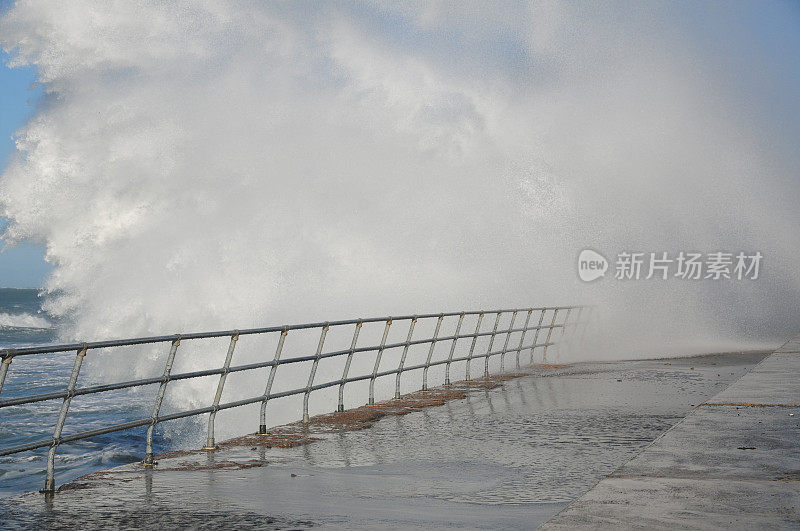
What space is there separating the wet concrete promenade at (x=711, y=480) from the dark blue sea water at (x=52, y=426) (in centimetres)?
1068

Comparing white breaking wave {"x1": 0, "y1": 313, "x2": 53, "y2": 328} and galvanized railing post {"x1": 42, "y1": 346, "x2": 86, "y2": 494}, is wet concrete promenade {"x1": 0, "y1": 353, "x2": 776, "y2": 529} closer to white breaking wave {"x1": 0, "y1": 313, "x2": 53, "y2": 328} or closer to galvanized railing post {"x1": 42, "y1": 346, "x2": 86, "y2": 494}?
galvanized railing post {"x1": 42, "y1": 346, "x2": 86, "y2": 494}

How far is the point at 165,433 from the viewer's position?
22156mm

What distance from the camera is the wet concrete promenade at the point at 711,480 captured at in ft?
17.3

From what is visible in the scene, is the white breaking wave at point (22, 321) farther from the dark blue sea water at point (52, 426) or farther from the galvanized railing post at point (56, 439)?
the galvanized railing post at point (56, 439)

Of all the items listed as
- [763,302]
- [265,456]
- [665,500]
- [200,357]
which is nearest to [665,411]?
[265,456]

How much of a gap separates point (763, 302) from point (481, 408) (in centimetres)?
3303

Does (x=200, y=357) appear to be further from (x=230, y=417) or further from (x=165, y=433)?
(x=165, y=433)

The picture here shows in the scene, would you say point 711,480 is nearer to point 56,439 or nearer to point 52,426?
point 56,439

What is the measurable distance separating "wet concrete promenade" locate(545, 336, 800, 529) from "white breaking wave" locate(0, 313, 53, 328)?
101 meters

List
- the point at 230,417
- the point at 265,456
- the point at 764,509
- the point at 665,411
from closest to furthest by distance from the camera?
the point at 764,509 → the point at 265,456 → the point at 665,411 → the point at 230,417

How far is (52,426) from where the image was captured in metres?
24.0

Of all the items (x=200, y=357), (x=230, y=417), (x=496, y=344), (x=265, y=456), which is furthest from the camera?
(x=496, y=344)

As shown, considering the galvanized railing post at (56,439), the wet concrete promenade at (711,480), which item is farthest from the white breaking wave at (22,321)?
the wet concrete promenade at (711,480)

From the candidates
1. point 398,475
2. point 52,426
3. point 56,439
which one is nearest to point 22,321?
point 52,426
